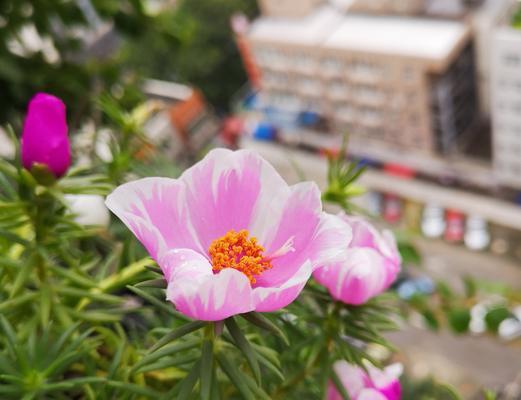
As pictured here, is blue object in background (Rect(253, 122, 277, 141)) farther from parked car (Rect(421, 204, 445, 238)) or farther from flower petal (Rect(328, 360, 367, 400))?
flower petal (Rect(328, 360, 367, 400))

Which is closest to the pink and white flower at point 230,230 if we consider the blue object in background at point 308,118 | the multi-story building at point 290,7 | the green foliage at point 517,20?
the green foliage at point 517,20

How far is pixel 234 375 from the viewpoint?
0.43 meters

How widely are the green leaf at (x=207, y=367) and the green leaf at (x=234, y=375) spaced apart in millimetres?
12

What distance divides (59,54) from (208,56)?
6.00m

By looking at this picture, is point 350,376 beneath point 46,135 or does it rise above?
beneath

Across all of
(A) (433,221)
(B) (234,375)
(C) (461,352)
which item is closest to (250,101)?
(A) (433,221)

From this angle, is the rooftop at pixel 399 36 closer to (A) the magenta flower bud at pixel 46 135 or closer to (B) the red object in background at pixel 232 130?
(B) the red object in background at pixel 232 130

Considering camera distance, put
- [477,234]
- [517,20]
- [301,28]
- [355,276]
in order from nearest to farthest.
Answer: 1. [355,276]
2. [517,20]
3. [477,234]
4. [301,28]

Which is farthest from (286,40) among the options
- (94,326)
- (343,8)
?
(94,326)

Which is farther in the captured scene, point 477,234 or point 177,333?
point 477,234

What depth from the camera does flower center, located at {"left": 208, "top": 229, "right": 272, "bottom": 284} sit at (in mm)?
411

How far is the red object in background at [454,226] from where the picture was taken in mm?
5730

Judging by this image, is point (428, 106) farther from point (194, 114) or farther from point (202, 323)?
point (202, 323)

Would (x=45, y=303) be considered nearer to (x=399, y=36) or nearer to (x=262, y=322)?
(x=262, y=322)
